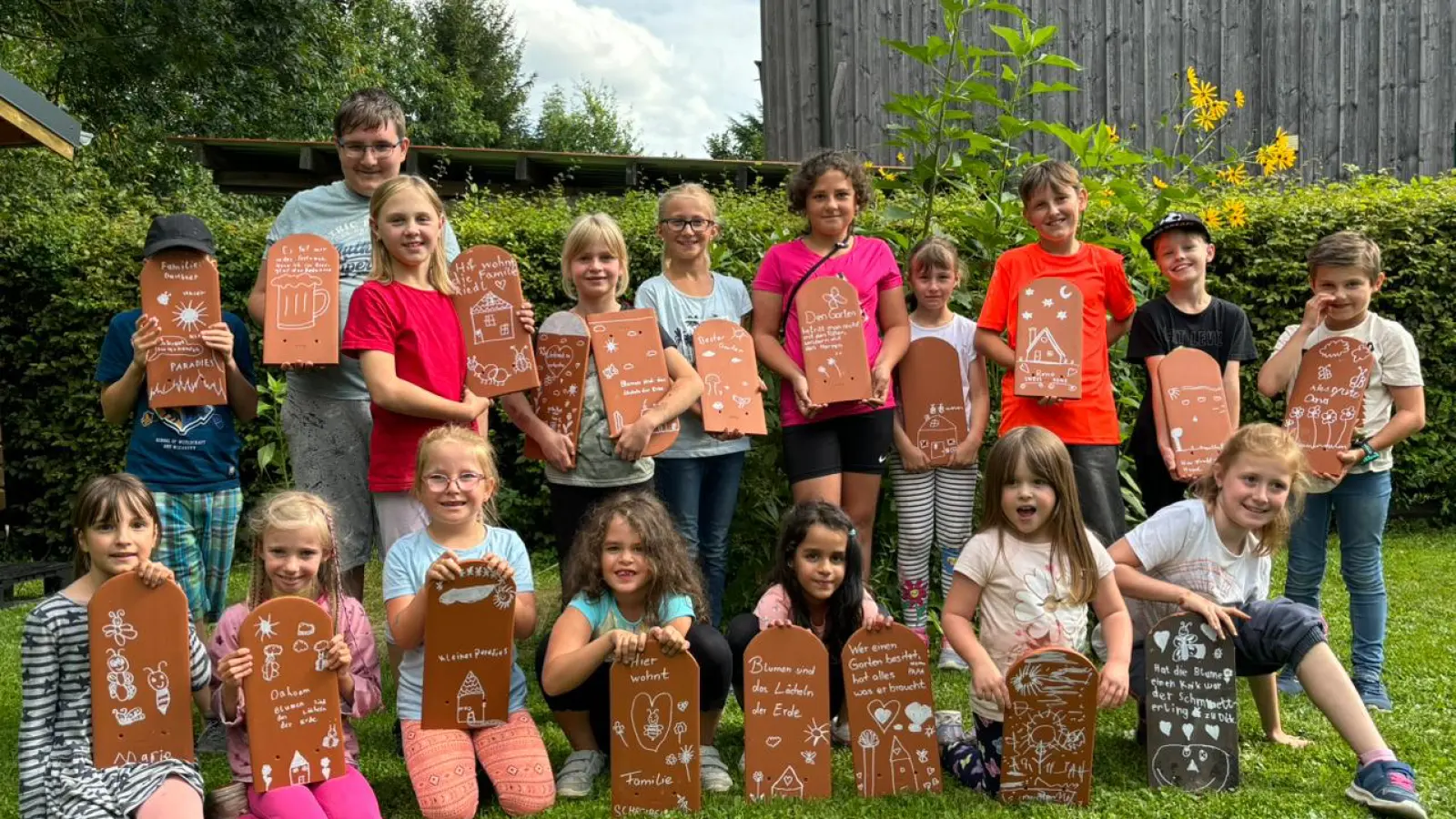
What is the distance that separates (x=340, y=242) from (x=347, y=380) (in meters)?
0.44

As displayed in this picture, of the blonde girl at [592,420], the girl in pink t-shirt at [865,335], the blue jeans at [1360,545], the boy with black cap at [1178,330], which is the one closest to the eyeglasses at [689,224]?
the blonde girl at [592,420]

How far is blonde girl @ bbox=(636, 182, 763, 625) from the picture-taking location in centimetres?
372

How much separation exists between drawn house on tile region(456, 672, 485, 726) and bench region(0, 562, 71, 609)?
4251 mm

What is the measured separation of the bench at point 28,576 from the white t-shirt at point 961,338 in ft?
15.9

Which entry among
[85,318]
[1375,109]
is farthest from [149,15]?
[1375,109]

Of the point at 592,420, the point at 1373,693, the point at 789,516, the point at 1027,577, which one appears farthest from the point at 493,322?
the point at 1373,693

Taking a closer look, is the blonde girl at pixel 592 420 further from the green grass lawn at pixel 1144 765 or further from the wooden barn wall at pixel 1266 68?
the wooden barn wall at pixel 1266 68

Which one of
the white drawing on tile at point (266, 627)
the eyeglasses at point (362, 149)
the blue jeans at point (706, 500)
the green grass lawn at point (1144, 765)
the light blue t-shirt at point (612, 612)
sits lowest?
the green grass lawn at point (1144, 765)

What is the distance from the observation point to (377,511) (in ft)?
11.0

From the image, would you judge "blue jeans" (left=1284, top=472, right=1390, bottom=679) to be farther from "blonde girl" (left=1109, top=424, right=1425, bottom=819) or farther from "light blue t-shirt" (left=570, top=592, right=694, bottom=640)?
"light blue t-shirt" (left=570, top=592, right=694, bottom=640)

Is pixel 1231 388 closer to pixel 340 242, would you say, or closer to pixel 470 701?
pixel 470 701

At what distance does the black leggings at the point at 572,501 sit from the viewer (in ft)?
11.8

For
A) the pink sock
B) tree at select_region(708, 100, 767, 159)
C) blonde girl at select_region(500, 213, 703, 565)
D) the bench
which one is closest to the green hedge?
the bench

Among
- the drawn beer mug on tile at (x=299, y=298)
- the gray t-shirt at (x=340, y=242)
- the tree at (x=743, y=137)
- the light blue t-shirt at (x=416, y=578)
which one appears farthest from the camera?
the tree at (x=743, y=137)
